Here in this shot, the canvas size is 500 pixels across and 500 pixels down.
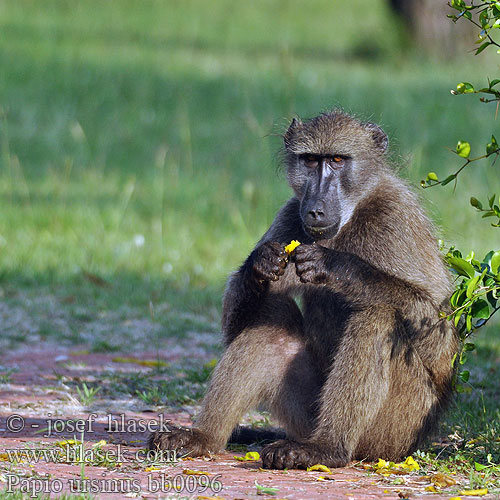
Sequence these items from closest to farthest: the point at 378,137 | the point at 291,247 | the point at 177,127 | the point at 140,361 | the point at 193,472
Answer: the point at 193,472
the point at 291,247
the point at 378,137
the point at 140,361
the point at 177,127

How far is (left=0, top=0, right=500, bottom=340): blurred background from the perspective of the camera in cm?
904

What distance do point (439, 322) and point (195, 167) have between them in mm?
Answer: 8561

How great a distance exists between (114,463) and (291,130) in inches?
82.3

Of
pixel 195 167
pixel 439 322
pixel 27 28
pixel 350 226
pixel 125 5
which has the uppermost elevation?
pixel 125 5

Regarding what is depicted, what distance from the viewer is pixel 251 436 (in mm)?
4805

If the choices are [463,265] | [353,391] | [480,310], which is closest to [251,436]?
[353,391]

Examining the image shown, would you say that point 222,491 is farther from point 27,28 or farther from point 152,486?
point 27,28

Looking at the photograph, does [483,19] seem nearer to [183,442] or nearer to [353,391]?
[353,391]

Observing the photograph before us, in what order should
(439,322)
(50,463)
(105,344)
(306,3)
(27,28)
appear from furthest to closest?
(306,3)
(27,28)
(105,344)
(439,322)
(50,463)

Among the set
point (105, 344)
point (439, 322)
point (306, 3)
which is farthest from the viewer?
point (306, 3)

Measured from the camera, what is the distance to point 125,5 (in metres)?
25.5

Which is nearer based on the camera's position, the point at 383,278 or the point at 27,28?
the point at 383,278

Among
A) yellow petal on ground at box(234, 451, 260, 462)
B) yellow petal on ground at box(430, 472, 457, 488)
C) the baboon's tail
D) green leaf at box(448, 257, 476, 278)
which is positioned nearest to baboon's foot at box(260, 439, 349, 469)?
yellow petal on ground at box(234, 451, 260, 462)

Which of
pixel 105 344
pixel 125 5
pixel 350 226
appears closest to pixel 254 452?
pixel 350 226
